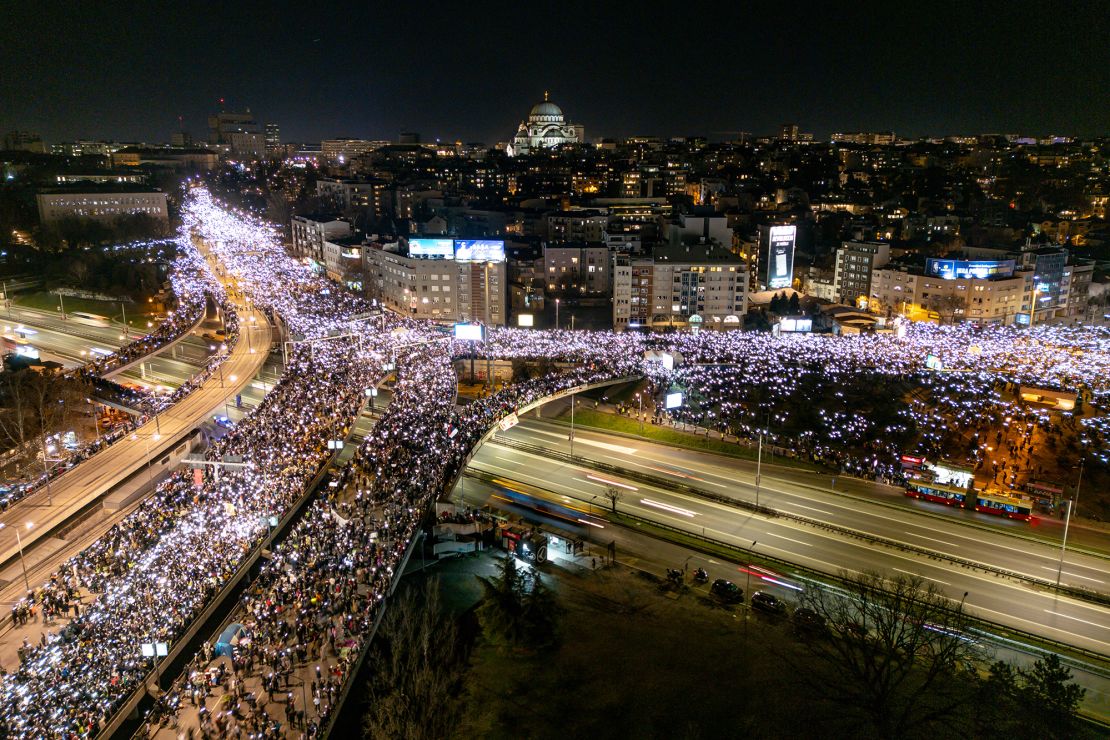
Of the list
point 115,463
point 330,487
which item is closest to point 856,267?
point 330,487

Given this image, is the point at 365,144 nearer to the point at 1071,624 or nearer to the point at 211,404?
the point at 211,404

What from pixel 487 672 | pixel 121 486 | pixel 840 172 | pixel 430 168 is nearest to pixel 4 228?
pixel 430 168

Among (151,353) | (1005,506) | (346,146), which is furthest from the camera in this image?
(346,146)

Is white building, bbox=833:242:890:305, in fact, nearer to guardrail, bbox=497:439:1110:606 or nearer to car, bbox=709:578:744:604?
guardrail, bbox=497:439:1110:606

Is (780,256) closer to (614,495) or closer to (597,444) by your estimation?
(597,444)

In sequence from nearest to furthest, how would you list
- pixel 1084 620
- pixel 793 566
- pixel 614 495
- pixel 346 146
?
pixel 1084 620, pixel 793 566, pixel 614 495, pixel 346 146

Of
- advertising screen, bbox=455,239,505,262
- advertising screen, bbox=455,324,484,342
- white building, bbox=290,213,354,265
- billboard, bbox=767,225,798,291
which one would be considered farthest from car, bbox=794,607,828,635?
white building, bbox=290,213,354,265

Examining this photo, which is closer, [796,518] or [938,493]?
[796,518]

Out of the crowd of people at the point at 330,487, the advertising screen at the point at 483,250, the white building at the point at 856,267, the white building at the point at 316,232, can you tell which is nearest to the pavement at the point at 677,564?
the crowd of people at the point at 330,487
